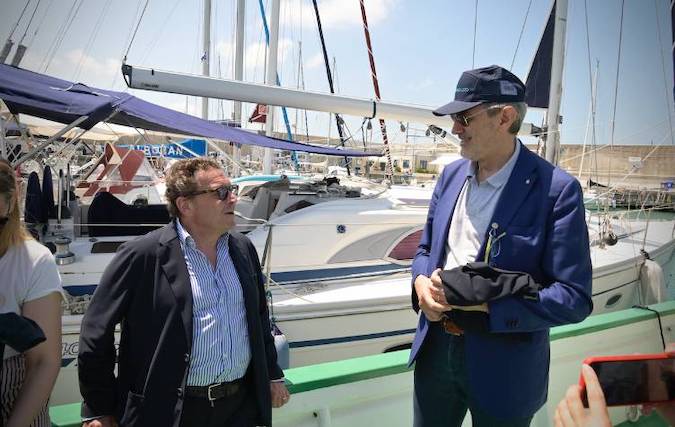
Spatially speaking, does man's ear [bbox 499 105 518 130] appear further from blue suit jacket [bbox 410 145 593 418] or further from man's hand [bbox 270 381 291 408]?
man's hand [bbox 270 381 291 408]

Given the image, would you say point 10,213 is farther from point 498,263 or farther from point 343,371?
point 498,263

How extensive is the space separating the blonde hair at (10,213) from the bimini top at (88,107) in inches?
104

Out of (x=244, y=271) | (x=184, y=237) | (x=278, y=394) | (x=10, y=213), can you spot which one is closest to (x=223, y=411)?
(x=278, y=394)

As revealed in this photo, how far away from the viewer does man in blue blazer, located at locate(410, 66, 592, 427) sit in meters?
1.34

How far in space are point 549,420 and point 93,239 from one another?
416 cm

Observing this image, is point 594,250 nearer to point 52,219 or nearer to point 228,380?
point 228,380

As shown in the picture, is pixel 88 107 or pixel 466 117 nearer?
pixel 466 117

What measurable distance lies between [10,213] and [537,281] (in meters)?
1.80

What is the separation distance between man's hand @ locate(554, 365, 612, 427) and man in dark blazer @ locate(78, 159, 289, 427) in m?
1.10

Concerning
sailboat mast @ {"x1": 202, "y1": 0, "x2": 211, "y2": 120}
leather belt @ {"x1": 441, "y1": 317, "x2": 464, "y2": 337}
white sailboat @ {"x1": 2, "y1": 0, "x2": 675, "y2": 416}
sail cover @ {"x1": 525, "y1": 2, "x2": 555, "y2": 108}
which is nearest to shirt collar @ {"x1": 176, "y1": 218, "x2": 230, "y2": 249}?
leather belt @ {"x1": 441, "y1": 317, "x2": 464, "y2": 337}

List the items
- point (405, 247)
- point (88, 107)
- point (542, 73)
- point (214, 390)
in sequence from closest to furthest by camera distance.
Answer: point (214, 390) < point (88, 107) < point (405, 247) < point (542, 73)

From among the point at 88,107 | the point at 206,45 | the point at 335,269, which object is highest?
the point at 206,45

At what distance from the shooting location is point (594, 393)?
771 millimetres

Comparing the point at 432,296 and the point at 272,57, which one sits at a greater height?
the point at 272,57
